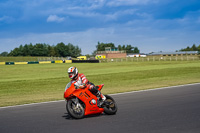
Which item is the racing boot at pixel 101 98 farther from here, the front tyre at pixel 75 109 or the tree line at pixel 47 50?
the tree line at pixel 47 50

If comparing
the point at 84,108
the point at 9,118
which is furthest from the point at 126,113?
the point at 9,118

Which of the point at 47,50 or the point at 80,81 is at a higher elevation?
the point at 47,50

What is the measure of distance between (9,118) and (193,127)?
5.67 metres

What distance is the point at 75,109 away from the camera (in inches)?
317

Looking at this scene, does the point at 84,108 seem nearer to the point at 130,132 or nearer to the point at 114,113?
the point at 114,113

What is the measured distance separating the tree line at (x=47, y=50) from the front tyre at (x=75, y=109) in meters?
148

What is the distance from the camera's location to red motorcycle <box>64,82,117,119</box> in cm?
793

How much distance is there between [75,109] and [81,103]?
13.0 inches

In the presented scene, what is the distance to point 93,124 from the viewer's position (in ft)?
24.1

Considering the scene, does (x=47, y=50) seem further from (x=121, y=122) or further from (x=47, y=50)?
(x=121, y=122)

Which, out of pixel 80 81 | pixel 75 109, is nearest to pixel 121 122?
pixel 75 109

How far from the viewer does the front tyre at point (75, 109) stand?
796cm

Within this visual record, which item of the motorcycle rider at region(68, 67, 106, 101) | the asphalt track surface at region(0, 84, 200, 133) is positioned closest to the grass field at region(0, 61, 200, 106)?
the asphalt track surface at region(0, 84, 200, 133)

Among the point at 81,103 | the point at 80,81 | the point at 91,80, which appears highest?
the point at 80,81
